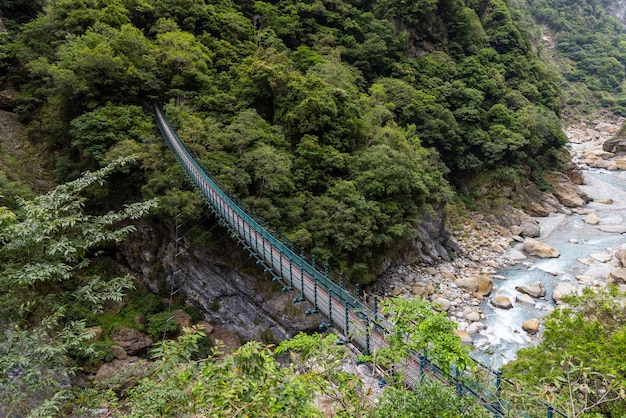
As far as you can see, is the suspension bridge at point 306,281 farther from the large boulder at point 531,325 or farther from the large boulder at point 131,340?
the large boulder at point 531,325

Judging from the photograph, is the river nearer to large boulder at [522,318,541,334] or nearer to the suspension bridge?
large boulder at [522,318,541,334]

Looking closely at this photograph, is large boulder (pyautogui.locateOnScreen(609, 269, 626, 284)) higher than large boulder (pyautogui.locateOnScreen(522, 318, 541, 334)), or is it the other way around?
large boulder (pyautogui.locateOnScreen(609, 269, 626, 284))

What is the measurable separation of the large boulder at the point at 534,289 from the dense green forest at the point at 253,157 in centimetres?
533

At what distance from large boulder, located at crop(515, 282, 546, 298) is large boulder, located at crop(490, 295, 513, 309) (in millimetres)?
1348

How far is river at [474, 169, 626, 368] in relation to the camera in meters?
12.2

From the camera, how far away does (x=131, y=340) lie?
428 inches

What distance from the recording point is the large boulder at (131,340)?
10703 mm

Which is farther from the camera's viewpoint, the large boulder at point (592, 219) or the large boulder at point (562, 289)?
the large boulder at point (592, 219)

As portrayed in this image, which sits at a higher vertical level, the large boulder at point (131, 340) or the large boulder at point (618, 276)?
the large boulder at point (618, 276)

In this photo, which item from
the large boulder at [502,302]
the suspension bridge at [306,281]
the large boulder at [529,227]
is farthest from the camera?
the large boulder at [529,227]

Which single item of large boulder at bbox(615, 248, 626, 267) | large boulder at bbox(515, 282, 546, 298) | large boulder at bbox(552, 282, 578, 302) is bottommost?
large boulder at bbox(515, 282, 546, 298)

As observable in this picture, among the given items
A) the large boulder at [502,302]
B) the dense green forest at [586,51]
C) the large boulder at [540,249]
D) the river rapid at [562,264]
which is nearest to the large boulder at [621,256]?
the river rapid at [562,264]

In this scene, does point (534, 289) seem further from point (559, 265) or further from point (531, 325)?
point (559, 265)

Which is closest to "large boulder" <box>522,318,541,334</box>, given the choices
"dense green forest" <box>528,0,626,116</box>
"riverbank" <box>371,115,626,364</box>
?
"riverbank" <box>371,115,626,364</box>
